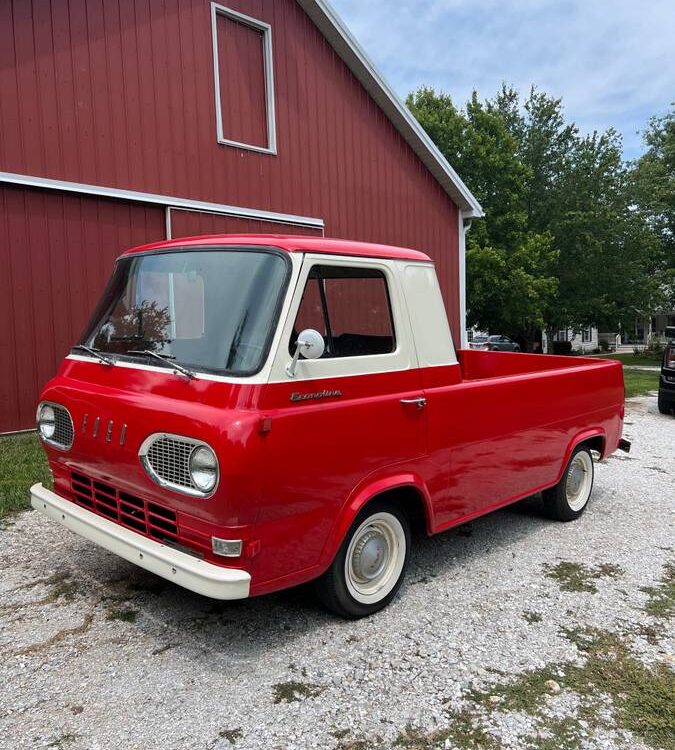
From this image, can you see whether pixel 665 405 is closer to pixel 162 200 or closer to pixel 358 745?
pixel 162 200

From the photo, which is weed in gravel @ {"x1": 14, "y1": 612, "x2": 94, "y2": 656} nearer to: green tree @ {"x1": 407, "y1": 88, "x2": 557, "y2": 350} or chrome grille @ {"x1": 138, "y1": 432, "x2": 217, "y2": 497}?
chrome grille @ {"x1": 138, "y1": 432, "x2": 217, "y2": 497}

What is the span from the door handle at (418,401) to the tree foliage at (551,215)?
23034mm

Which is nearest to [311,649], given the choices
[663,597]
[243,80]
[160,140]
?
[663,597]

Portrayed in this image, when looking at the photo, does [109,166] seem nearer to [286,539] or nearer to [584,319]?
[286,539]

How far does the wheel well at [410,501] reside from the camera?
3.59 m

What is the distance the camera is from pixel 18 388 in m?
7.97

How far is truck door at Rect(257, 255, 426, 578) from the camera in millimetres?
2963

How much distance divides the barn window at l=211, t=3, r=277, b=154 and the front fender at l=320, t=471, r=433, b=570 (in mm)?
7707

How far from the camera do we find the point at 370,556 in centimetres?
356

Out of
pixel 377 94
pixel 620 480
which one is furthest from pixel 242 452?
pixel 377 94

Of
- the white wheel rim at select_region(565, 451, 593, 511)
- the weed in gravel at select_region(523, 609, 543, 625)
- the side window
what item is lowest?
the weed in gravel at select_region(523, 609, 543, 625)

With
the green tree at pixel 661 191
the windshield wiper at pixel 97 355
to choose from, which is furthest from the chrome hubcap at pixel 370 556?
the green tree at pixel 661 191

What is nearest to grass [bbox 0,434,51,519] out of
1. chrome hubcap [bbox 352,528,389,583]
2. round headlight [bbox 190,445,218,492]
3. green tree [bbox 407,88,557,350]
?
round headlight [bbox 190,445,218,492]

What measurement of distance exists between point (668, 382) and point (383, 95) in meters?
7.23
